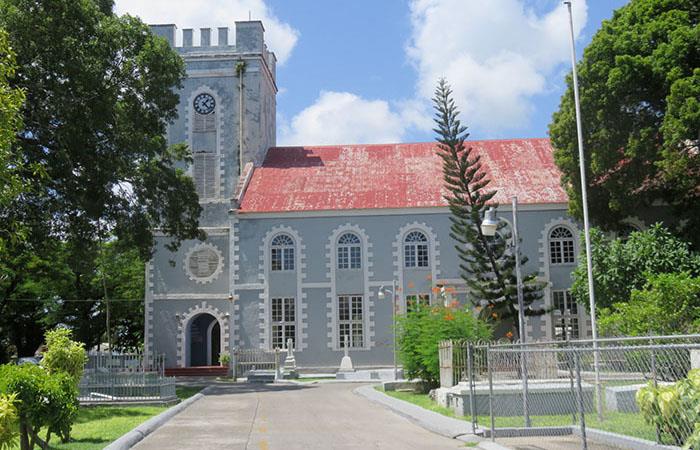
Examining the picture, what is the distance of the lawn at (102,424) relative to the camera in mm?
12648

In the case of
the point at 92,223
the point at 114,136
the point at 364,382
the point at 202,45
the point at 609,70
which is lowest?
the point at 364,382

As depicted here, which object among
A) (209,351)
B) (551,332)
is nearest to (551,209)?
(551,332)

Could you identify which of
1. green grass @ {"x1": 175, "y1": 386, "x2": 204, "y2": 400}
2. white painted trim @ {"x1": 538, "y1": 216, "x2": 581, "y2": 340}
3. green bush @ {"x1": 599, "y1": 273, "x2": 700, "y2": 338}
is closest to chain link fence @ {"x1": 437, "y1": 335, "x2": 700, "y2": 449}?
green bush @ {"x1": 599, "y1": 273, "x2": 700, "y2": 338}

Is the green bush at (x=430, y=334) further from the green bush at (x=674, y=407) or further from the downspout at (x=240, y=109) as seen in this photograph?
the downspout at (x=240, y=109)

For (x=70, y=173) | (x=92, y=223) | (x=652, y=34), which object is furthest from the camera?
(x=652, y=34)

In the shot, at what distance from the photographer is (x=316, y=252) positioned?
3703 cm

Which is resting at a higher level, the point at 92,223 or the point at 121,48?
the point at 121,48

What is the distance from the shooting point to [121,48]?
990 inches

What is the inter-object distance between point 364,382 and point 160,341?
11.3m

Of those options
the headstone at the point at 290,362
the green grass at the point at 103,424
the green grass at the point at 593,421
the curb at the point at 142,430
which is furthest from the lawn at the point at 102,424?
the headstone at the point at 290,362

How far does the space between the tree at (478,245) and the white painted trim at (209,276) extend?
11651 mm

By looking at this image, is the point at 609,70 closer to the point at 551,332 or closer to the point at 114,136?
the point at 551,332

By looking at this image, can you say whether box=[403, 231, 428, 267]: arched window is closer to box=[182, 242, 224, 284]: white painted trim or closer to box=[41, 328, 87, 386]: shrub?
box=[182, 242, 224, 284]: white painted trim

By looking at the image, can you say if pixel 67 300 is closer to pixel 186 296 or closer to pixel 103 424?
pixel 186 296
